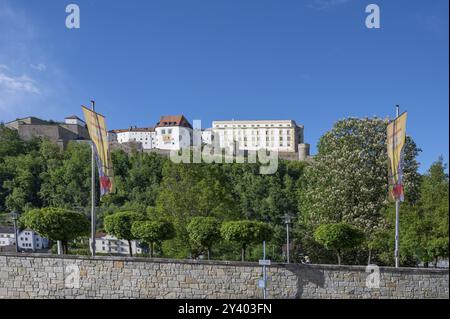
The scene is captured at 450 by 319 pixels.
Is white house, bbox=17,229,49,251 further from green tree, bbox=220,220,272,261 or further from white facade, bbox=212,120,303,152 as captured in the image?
green tree, bbox=220,220,272,261

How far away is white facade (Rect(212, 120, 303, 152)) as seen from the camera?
117 meters

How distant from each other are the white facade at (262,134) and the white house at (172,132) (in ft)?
28.9

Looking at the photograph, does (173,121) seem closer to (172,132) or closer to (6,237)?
(172,132)

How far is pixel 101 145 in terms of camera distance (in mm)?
18469

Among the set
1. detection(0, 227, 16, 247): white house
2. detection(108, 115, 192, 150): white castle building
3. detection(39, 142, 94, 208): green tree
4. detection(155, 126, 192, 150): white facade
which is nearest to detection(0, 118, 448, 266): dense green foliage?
detection(0, 227, 16, 247): white house

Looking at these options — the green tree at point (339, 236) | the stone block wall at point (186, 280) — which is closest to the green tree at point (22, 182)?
the stone block wall at point (186, 280)

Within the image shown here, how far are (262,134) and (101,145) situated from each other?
346 feet

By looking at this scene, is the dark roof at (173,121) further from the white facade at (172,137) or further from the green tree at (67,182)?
the green tree at (67,182)

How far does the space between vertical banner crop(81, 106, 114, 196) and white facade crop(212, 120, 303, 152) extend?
9538 centimetres

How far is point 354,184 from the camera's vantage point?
27359mm

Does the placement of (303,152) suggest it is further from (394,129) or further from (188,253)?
(394,129)

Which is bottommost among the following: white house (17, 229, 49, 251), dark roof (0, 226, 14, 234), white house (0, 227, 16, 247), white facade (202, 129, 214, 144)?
white house (17, 229, 49, 251)
